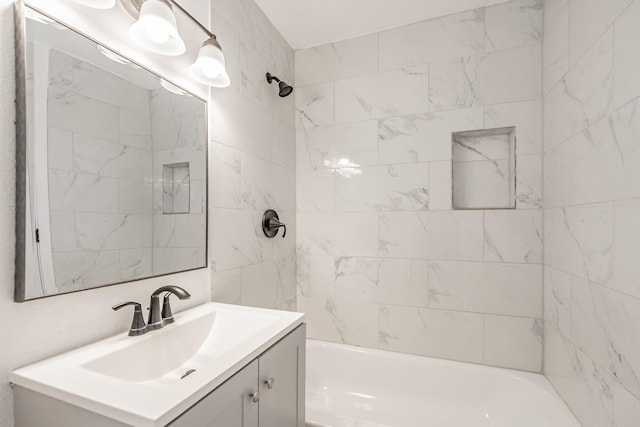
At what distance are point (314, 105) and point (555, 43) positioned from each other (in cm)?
146

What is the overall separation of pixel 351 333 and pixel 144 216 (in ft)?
5.23

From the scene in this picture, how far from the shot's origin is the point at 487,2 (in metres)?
1.76

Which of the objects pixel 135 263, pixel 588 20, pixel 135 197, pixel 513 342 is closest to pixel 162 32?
pixel 135 197

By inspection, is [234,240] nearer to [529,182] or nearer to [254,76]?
[254,76]

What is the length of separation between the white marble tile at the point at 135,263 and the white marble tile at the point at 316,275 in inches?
49.3

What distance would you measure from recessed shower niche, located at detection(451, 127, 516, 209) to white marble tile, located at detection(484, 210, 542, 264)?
73 mm

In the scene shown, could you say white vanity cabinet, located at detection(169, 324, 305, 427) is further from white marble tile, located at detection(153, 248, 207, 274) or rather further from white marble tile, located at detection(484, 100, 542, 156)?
white marble tile, located at detection(484, 100, 542, 156)

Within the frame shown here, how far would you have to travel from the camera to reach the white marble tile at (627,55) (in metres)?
0.93

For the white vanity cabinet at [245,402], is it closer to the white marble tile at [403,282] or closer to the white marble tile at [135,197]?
the white marble tile at [135,197]

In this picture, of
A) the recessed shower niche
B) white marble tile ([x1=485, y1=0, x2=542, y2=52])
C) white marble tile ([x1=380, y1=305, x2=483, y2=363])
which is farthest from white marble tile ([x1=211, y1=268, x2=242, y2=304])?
white marble tile ([x1=485, y1=0, x2=542, y2=52])

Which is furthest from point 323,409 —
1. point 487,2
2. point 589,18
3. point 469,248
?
point 487,2

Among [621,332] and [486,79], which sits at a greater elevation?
[486,79]

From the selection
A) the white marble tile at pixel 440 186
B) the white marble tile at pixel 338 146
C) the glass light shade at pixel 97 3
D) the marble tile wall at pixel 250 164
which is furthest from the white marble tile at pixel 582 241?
the glass light shade at pixel 97 3

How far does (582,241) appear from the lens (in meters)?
1.26
